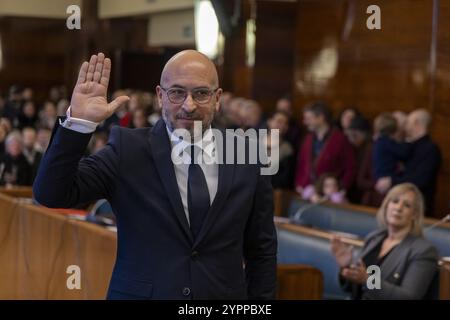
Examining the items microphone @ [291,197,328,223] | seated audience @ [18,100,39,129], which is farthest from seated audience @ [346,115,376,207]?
seated audience @ [18,100,39,129]

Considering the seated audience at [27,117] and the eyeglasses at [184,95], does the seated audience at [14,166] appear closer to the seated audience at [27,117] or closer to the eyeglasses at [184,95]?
the seated audience at [27,117]

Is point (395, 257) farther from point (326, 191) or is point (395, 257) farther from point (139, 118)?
point (139, 118)

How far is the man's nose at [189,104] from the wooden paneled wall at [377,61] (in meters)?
5.31

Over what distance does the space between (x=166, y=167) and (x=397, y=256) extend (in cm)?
242

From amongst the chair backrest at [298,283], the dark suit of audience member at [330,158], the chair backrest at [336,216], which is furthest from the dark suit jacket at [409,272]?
the dark suit of audience member at [330,158]

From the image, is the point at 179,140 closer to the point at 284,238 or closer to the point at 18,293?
the point at 284,238

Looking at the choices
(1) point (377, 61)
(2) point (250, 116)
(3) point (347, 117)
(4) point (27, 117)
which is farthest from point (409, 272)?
(4) point (27, 117)

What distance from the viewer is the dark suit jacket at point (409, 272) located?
443 cm

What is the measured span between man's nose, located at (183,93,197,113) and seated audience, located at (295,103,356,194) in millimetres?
5898

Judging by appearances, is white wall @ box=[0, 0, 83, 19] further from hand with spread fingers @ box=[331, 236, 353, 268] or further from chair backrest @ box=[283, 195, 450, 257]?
hand with spread fingers @ box=[331, 236, 353, 268]

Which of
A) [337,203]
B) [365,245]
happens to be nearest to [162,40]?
[337,203]

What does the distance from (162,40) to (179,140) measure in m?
15.7

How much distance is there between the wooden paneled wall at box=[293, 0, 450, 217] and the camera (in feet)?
27.6

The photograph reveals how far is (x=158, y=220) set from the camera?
2414mm
